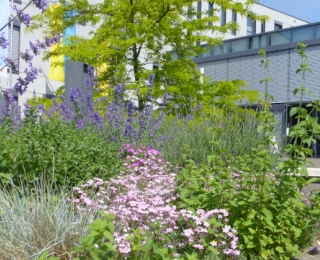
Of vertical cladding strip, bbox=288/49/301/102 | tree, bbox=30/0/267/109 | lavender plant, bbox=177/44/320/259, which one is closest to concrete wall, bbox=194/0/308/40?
vertical cladding strip, bbox=288/49/301/102

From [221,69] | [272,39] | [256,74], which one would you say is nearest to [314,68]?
[272,39]

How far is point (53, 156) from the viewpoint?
4.54 metres

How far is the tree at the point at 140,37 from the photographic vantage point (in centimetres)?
1359

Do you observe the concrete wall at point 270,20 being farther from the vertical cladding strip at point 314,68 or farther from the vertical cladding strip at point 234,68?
the vertical cladding strip at point 314,68

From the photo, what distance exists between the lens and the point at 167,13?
14164mm

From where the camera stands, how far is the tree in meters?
13.6

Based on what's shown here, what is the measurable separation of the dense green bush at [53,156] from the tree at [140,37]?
776 centimetres

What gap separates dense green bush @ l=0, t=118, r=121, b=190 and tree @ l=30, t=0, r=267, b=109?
776 centimetres

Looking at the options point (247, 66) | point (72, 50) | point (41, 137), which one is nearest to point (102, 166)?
point (41, 137)

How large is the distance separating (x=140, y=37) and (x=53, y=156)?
9755 millimetres

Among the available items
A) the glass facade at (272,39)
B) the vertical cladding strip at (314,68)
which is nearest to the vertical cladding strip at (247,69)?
the glass facade at (272,39)

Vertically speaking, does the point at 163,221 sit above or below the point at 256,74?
below

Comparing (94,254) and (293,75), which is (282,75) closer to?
(293,75)

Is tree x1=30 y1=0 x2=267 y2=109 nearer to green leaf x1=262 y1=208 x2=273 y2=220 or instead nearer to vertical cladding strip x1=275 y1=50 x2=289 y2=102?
green leaf x1=262 y1=208 x2=273 y2=220
